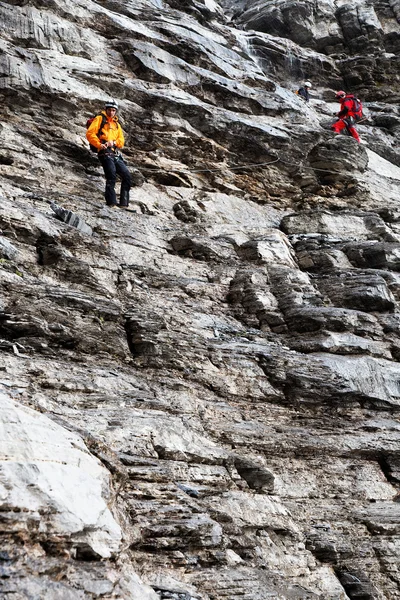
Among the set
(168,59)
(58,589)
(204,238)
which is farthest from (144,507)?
(168,59)

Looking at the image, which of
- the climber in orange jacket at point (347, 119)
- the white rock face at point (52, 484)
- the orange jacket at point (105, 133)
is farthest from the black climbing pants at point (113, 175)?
the climber in orange jacket at point (347, 119)

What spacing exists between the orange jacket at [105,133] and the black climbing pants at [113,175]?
389 mm

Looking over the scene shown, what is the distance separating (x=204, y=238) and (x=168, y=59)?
36.0 feet

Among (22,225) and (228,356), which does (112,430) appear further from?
(22,225)

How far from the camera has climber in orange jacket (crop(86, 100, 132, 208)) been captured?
15898 mm

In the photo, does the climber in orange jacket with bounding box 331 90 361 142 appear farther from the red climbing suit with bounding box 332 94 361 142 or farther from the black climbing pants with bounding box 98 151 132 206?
the black climbing pants with bounding box 98 151 132 206

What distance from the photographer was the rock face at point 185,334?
6.51 metres

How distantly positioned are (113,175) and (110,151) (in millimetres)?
731

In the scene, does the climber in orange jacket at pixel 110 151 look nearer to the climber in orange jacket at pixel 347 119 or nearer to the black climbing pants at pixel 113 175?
the black climbing pants at pixel 113 175

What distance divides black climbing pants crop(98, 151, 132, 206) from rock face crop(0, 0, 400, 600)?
45 cm

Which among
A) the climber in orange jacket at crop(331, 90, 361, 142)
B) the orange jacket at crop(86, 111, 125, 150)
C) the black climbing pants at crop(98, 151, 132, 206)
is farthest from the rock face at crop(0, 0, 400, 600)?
the climber in orange jacket at crop(331, 90, 361, 142)

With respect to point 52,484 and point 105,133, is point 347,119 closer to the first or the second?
point 105,133

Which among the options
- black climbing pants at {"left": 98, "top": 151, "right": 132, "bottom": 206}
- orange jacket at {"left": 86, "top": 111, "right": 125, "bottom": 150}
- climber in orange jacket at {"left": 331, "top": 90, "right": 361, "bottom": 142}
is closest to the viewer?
black climbing pants at {"left": 98, "top": 151, "right": 132, "bottom": 206}

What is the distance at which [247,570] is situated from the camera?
23.0ft
